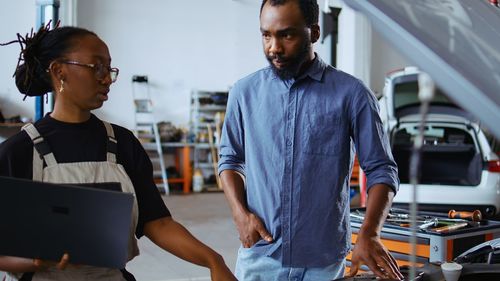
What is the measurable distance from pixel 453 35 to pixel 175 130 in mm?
8058

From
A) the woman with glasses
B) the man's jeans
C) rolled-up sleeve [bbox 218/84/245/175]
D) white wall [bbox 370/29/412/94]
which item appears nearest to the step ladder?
white wall [bbox 370/29/412/94]

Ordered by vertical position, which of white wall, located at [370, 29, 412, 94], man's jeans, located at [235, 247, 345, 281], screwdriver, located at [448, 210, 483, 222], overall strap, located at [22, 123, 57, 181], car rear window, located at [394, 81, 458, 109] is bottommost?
screwdriver, located at [448, 210, 483, 222]

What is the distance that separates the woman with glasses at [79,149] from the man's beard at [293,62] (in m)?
0.43

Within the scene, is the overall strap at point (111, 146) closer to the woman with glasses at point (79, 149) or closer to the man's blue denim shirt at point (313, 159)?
the woman with glasses at point (79, 149)

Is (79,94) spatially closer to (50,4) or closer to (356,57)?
(50,4)

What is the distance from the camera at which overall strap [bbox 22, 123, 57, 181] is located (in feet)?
4.13

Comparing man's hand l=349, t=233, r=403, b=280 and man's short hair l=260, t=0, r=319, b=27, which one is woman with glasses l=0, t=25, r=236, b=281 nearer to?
man's hand l=349, t=233, r=403, b=280

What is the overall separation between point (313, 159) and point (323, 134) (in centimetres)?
7

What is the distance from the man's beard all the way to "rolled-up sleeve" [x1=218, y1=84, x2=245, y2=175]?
184 millimetres

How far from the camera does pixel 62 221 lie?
1.14 metres

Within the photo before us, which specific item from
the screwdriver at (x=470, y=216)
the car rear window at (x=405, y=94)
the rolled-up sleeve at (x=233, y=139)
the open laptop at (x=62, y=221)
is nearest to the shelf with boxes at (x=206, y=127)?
the car rear window at (x=405, y=94)

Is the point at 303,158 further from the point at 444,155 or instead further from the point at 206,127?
the point at 206,127

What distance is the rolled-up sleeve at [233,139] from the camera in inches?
65.3

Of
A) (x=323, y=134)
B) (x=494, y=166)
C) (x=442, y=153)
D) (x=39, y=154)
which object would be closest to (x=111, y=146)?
(x=39, y=154)
